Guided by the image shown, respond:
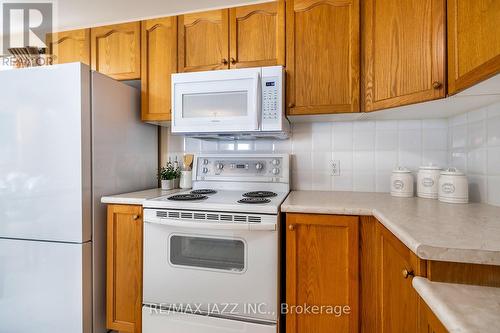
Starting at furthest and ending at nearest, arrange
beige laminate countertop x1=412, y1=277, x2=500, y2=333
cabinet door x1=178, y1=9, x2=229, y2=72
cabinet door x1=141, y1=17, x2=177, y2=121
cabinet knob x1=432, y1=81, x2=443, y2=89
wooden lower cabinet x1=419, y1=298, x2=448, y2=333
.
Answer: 1. cabinet door x1=141, y1=17, x2=177, y2=121
2. cabinet door x1=178, y1=9, x2=229, y2=72
3. cabinet knob x1=432, y1=81, x2=443, y2=89
4. wooden lower cabinet x1=419, y1=298, x2=448, y2=333
5. beige laminate countertop x1=412, y1=277, x2=500, y2=333

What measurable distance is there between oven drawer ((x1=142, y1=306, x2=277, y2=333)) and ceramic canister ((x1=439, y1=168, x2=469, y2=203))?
1.16 metres

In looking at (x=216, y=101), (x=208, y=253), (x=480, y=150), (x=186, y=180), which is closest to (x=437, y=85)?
(x=480, y=150)

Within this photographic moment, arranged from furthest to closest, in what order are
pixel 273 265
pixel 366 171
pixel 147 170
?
pixel 147 170 → pixel 366 171 → pixel 273 265

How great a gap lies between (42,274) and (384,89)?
227 centimetres

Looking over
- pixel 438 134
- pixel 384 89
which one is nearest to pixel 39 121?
pixel 384 89

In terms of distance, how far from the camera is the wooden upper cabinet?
1.53 metres

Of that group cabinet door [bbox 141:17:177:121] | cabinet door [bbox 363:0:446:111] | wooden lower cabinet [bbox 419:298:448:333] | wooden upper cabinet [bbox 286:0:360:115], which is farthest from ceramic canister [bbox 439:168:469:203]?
cabinet door [bbox 141:17:177:121]

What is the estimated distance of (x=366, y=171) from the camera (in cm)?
183

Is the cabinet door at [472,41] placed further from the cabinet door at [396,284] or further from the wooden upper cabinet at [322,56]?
the cabinet door at [396,284]

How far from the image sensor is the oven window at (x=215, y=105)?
1.56m

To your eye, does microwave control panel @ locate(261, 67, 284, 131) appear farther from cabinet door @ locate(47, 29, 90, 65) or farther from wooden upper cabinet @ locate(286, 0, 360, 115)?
cabinet door @ locate(47, 29, 90, 65)

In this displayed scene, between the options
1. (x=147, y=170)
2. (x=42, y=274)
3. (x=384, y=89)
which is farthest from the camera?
(x=147, y=170)

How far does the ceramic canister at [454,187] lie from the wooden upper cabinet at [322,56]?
620 mm

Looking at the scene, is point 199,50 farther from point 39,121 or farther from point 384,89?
point 384,89
